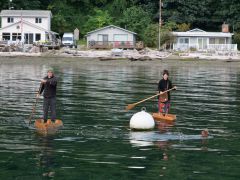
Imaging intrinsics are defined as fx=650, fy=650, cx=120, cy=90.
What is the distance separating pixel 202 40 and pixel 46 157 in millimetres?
84631

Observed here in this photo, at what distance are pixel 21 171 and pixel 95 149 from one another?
387 cm

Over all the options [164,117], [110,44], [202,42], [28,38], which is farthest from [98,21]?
[164,117]

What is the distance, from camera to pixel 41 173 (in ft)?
59.3

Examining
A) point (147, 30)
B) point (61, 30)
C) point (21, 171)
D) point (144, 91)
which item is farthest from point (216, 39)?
point (21, 171)

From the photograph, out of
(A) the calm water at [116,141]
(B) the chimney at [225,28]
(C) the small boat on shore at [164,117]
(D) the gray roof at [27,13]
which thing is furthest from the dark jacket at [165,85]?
(D) the gray roof at [27,13]

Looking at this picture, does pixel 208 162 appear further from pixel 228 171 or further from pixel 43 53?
pixel 43 53

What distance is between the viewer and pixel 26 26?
10388cm

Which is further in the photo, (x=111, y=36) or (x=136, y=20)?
(x=136, y=20)

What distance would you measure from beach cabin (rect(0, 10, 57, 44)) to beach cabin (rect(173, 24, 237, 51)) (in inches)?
816

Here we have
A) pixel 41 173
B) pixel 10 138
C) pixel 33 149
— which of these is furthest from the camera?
pixel 10 138

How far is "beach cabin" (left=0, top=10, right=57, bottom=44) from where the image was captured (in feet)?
340

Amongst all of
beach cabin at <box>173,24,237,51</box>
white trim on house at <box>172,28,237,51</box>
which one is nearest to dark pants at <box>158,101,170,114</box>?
beach cabin at <box>173,24,237,51</box>

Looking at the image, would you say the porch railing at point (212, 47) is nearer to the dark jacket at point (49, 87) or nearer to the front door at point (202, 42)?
the front door at point (202, 42)

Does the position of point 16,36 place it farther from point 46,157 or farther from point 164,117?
point 46,157
